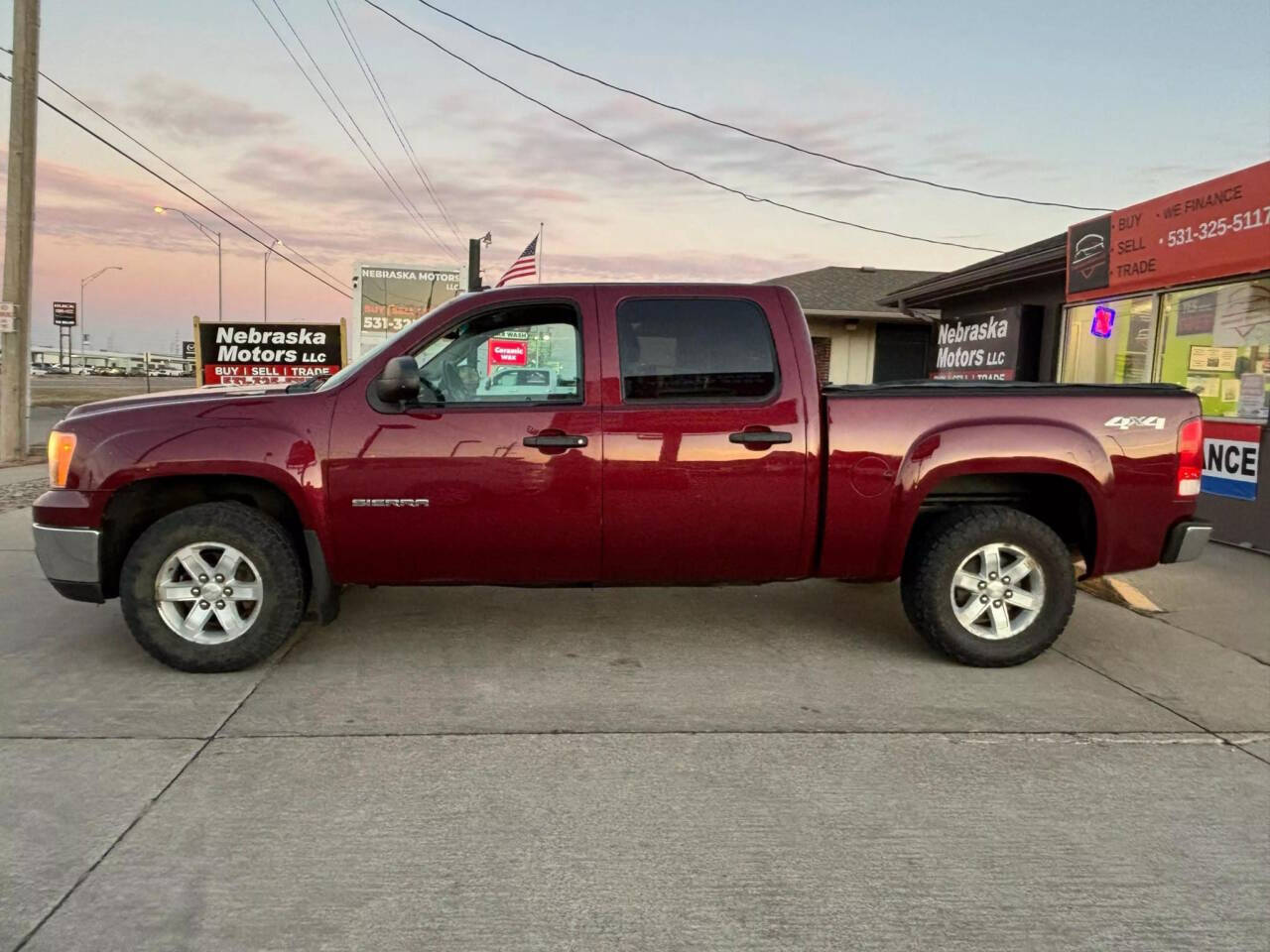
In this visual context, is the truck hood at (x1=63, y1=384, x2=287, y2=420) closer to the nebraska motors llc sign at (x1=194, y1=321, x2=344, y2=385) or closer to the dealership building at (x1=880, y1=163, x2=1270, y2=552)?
the dealership building at (x1=880, y1=163, x2=1270, y2=552)

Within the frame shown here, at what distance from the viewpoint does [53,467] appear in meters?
4.56

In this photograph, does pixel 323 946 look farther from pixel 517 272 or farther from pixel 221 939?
pixel 517 272

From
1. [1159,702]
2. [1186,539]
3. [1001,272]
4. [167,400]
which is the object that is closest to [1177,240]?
[1001,272]

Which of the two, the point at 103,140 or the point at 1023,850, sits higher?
the point at 103,140

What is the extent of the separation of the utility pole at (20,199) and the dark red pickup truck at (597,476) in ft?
35.4

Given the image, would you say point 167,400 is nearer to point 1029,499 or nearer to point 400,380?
point 400,380

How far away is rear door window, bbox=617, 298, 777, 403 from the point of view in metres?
4.70

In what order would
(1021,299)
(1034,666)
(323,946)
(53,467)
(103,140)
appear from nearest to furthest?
(323,946) → (53,467) → (1034,666) → (1021,299) → (103,140)

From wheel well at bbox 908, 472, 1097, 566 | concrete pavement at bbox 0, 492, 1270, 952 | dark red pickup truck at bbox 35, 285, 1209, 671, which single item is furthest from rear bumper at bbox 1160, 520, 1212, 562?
concrete pavement at bbox 0, 492, 1270, 952

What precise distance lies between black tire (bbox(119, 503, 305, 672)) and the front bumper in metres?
0.16

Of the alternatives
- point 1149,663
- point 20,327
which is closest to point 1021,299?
point 1149,663

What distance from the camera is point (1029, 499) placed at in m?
5.15

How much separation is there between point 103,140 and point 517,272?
823 centimetres

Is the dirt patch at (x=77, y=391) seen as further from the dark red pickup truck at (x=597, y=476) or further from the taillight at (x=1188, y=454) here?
the taillight at (x=1188, y=454)
